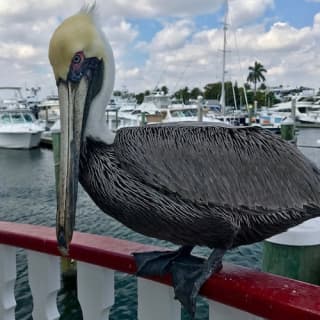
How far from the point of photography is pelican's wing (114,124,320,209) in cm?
103

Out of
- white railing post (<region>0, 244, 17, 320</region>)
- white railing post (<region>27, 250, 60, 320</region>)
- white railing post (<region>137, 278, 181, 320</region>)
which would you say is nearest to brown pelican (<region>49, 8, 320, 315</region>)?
white railing post (<region>137, 278, 181, 320</region>)

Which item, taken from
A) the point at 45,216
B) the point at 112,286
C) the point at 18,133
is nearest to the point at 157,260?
the point at 112,286

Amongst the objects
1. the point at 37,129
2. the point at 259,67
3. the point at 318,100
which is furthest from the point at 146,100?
the point at 259,67

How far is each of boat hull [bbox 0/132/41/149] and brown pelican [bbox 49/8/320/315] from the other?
68.9ft

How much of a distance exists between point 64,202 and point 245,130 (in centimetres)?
47

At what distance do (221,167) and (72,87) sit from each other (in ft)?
1.30

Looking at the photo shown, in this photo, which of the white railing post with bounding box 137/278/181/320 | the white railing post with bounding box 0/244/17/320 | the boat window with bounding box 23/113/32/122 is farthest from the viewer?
the boat window with bounding box 23/113/32/122

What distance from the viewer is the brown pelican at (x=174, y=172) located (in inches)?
40.4

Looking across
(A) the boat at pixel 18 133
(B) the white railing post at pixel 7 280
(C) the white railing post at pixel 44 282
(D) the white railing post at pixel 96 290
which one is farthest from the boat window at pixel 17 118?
(D) the white railing post at pixel 96 290

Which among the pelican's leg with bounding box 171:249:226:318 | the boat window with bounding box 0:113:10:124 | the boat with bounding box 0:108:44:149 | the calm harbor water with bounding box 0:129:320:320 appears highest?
the pelican's leg with bounding box 171:249:226:318

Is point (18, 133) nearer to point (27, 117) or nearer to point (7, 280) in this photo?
point (27, 117)

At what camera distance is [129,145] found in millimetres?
1078

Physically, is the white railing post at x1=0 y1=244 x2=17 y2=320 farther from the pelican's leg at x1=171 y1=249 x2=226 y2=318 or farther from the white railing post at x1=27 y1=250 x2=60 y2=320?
the pelican's leg at x1=171 y1=249 x2=226 y2=318

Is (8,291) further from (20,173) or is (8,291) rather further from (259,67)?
(259,67)
